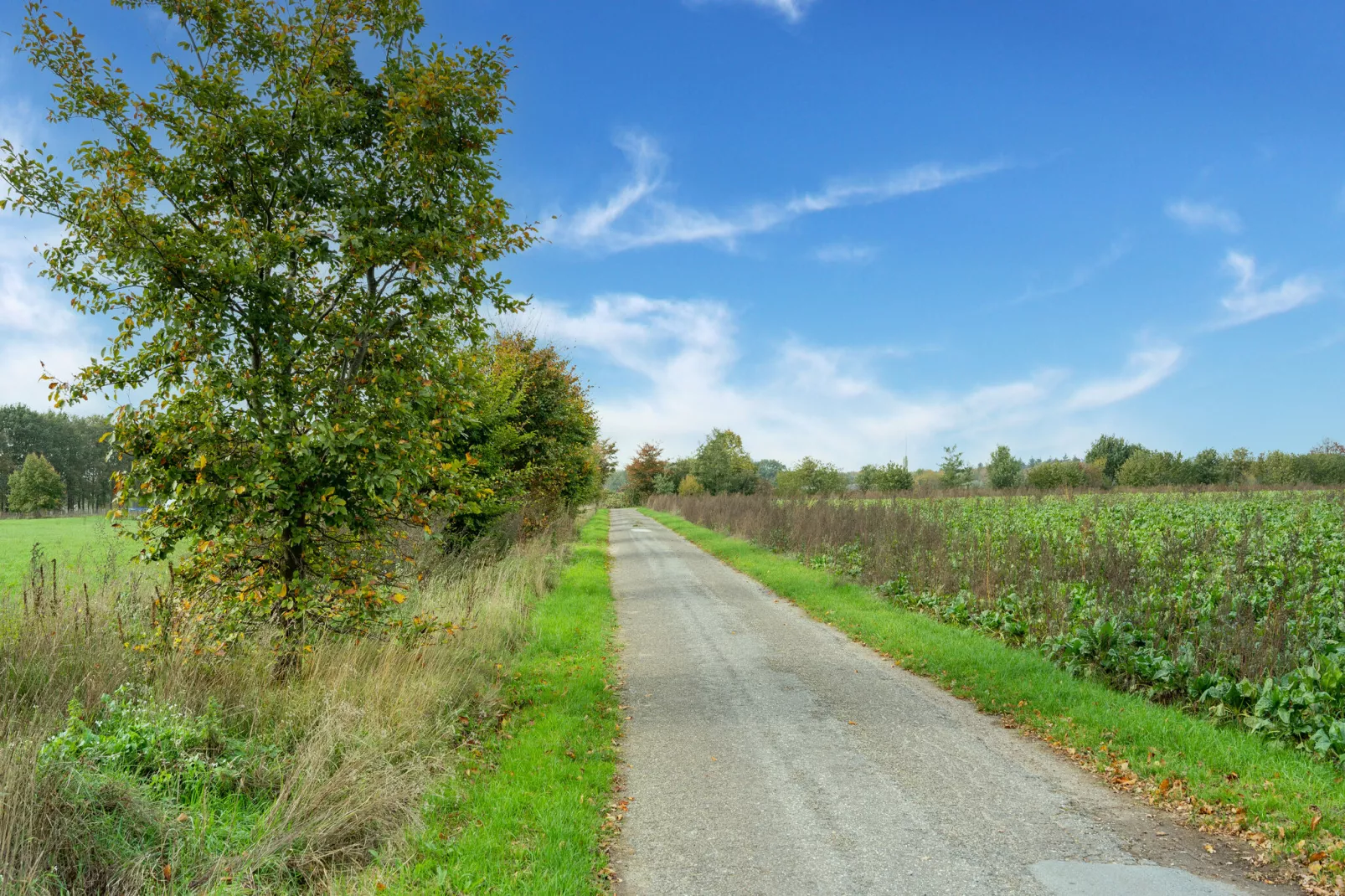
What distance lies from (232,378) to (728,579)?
12493 mm

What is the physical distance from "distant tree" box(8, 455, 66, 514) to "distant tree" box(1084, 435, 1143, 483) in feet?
301

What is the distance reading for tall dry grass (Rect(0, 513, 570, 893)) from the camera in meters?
3.66

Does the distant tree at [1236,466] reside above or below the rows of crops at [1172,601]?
above

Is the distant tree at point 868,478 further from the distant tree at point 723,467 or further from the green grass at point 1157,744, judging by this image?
the green grass at point 1157,744

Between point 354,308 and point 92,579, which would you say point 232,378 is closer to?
point 354,308

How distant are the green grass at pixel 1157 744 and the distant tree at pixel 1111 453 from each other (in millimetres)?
62866

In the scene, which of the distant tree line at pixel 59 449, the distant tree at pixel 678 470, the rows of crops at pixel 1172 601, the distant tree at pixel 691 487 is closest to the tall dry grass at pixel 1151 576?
the rows of crops at pixel 1172 601

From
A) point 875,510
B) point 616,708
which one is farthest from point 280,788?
point 875,510

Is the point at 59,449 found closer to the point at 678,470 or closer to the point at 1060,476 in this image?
the point at 678,470

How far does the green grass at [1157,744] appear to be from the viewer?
4449 mm

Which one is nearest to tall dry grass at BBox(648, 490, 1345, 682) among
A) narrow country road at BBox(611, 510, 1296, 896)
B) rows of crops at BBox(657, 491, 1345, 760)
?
rows of crops at BBox(657, 491, 1345, 760)

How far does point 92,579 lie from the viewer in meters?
8.98

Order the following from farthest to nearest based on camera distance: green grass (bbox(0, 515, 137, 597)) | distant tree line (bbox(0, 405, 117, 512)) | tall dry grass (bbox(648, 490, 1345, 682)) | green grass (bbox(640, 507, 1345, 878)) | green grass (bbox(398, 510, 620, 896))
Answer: distant tree line (bbox(0, 405, 117, 512)), green grass (bbox(0, 515, 137, 597)), tall dry grass (bbox(648, 490, 1345, 682)), green grass (bbox(640, 507, 1345, 878)), green grass (bbox(398, 510, 620, 896))

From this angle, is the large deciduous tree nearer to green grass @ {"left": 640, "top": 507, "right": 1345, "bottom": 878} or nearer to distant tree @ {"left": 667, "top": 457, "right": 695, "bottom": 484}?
green grass @ {"left": 640, "top": 507, "right": 1345, "bottom": 878}
